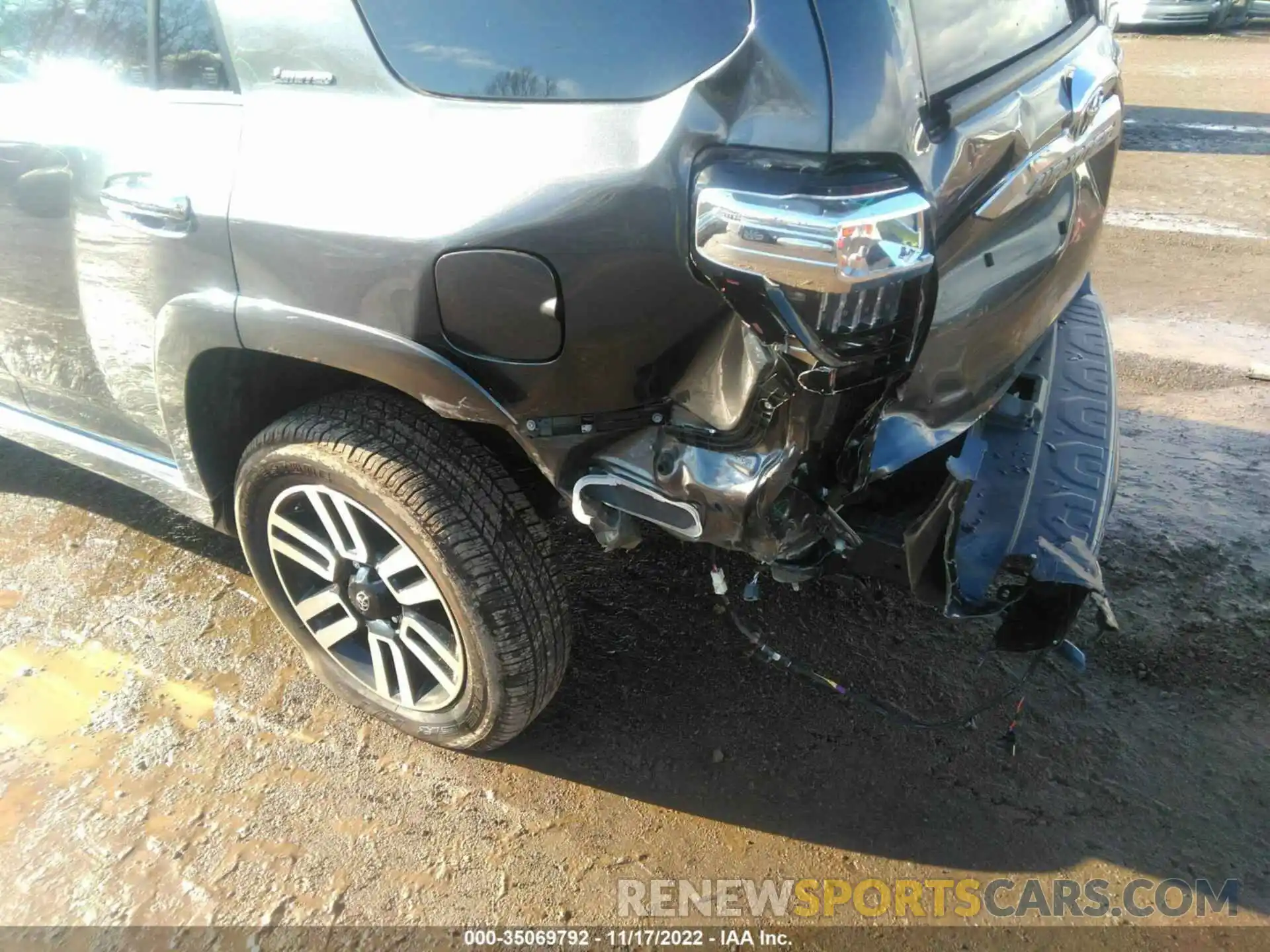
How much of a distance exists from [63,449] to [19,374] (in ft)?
0.88

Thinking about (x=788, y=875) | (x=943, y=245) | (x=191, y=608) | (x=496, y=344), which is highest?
(x=943, y=245)

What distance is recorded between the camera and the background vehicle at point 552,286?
60.7 inches

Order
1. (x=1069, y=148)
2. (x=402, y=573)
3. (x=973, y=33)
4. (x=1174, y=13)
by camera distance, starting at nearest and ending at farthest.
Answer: (x=973, y=33) < (x=1069, y=148) < (x=402, y=573) < (x=1174, y=13)

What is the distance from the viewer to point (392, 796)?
2355 millimetres

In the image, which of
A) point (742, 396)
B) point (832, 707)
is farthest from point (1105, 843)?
point (742, 396)

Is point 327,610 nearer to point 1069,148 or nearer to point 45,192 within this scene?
point 45,192

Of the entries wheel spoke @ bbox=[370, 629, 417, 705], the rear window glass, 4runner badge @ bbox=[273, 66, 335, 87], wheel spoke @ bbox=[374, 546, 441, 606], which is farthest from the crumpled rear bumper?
4runner badge @ bbox=[273, 66, 335, 87]

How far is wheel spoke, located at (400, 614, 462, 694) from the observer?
2.27 metres

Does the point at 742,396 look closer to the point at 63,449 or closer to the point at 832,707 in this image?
the point at 832,707

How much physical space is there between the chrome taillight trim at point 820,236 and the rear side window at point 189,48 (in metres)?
1.22

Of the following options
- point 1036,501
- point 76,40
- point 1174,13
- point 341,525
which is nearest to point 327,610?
point 341,525

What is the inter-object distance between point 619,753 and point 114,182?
1.88 metres

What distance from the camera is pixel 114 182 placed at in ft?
7.02

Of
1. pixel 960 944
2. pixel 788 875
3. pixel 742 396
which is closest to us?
pixel 742 396
